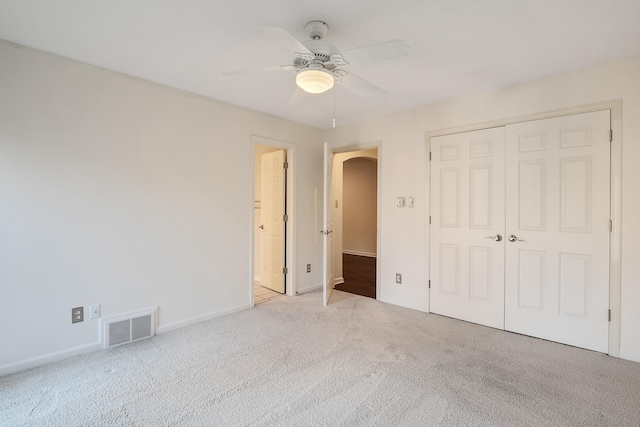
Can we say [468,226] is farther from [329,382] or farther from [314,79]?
[314,79]

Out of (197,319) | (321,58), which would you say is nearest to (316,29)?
(321,58)

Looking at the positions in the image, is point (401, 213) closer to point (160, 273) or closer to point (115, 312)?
point (160, 273)

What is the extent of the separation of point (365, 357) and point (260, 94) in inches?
107

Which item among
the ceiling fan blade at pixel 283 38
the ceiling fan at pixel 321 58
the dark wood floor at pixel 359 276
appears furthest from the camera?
the dark wood floor at pixel 359 276

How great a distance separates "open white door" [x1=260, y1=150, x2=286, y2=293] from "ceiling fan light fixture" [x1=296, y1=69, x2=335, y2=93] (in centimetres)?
246

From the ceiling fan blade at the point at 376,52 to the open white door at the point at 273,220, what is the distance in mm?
2694

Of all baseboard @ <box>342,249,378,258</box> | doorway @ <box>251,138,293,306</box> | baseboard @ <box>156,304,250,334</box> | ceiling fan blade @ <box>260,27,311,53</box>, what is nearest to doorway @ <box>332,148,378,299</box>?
baseboard @ <box>342,249,378,258</box>

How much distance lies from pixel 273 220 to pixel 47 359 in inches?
110

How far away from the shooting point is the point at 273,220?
4.57 metres

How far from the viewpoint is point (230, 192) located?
3.57m

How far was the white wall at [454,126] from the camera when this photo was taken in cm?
248

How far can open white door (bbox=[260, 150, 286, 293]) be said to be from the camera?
4.43 metres

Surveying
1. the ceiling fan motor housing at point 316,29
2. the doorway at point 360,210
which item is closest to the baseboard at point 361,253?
the doorway at point 360,210

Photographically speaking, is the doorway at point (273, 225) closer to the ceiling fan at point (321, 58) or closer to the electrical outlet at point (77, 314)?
the electrical outlet at point (77, 314)
